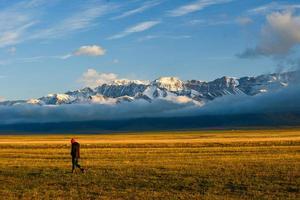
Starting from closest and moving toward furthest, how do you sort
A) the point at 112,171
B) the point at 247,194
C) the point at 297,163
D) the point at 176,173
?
the point at 247,194 → the point at 176,173 → the point at 112,171 → the point at 297,163

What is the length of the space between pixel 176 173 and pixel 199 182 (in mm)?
4209

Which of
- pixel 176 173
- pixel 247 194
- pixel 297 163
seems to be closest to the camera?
pixel 247 194

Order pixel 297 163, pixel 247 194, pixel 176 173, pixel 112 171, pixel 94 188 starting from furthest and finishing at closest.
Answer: pixel 297 163, pixel 112 171, pixel 176 173, pixel 94 188, pixel 247 194

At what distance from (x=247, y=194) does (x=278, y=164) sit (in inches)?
516

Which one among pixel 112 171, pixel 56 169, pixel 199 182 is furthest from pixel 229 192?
pixel 56 169

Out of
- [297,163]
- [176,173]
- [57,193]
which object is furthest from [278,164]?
[57,193]

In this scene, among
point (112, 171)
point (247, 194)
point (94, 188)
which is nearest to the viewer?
point (247, 194)

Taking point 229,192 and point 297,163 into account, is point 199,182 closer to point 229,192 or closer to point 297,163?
point 229,192

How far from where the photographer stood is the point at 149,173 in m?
34.0

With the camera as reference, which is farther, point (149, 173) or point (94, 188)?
point (149, 173)

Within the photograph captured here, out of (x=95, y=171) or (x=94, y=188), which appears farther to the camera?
(x=95, y=171)

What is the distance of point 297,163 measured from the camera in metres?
38.5

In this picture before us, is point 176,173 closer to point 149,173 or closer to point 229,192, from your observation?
point 149,173

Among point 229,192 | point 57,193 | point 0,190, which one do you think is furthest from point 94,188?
point 229,192
